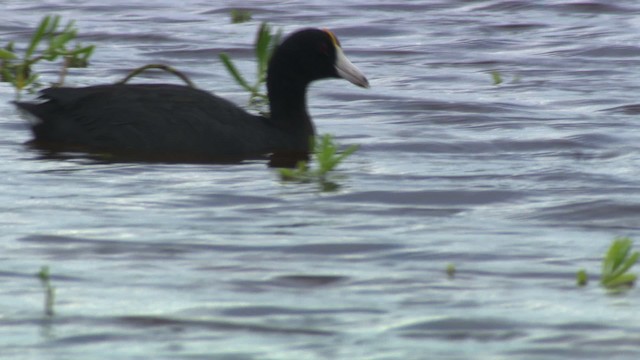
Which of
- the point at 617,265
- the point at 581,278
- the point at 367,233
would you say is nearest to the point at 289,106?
the point at 367,233

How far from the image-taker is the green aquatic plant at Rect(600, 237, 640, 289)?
20.5 ft

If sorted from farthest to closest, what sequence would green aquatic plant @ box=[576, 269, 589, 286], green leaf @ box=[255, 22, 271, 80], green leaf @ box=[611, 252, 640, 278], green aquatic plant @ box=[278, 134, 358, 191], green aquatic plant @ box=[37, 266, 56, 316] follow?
green leaf @ box=[255, 22, 271, 80]
green aquatic plant @ box=[278, 134, 358, 191]
green aquatic plant @ box=[576, 269, 589, 286]
green leaf @ box=[611, 252, 640, 278]
green aquatic plant @ box=[37, 266, 56, 316]

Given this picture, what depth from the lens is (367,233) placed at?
766 cm

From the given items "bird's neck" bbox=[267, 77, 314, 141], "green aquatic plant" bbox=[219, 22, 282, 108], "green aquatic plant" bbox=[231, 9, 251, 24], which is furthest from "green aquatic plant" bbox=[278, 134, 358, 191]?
"green aquatic plant" bbox=[231, 9, 251, 24]

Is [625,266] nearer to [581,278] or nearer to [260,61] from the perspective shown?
[581,278]

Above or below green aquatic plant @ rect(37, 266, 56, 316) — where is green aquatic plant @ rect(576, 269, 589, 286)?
below

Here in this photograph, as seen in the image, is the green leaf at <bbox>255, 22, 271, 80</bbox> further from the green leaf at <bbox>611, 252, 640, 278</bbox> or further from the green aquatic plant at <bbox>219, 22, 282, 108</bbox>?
the green leaf at <bbox>611, 252, 640, 278</bbox>

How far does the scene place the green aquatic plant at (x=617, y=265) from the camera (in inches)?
246

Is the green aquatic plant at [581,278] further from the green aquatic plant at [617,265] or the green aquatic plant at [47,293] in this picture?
the green aquatic plant at [47,293]

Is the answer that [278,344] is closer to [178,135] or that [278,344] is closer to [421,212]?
[421,212]

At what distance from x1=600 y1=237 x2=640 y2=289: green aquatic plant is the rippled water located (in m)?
0.06

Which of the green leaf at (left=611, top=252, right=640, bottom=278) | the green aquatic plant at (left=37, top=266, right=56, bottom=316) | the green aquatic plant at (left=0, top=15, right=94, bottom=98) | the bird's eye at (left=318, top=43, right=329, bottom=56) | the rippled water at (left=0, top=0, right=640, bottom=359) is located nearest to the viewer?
the rippled water at (left=0, top=0, right=640, bottom=359)

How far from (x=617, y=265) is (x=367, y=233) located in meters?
1.64

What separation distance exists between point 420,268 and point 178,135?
3.72 meters
